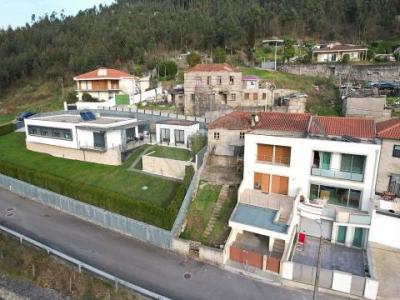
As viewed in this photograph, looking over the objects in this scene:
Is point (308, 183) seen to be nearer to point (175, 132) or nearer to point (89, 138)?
point (175, 132)

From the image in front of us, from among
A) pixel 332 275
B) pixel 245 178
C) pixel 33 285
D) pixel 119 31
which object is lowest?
pixel 33 285

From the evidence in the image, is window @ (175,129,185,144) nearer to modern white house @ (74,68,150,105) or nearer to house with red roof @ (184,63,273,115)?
house with red roof @ (184,63,273,115)

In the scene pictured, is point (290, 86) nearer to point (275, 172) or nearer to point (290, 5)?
point (275, 172)

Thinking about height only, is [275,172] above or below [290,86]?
below

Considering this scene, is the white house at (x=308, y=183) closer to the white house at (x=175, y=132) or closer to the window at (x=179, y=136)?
the white house at (x=175, y=132)

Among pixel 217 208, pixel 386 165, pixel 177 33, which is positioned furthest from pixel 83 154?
pixel 177 33

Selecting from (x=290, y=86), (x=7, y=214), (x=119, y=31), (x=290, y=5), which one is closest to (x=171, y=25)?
(x=119, y=31)
